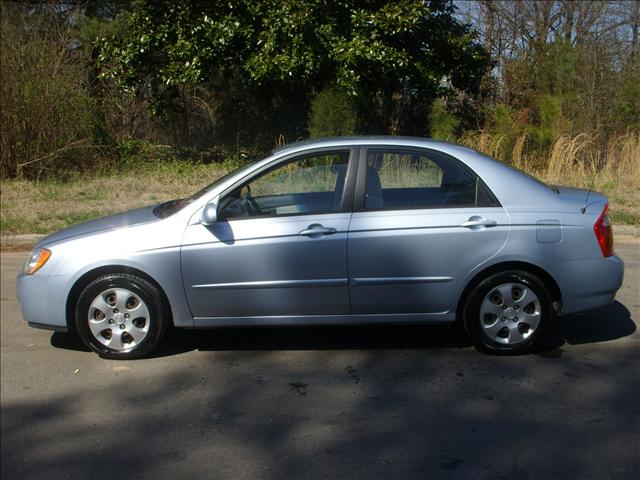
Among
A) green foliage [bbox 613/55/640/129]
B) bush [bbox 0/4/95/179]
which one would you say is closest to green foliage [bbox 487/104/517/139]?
green foliage [bbox 613/55/640/129]

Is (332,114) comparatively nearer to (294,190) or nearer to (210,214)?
(294,190)

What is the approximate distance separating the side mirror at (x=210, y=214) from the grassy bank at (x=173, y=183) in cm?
562

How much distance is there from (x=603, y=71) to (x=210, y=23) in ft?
27.5

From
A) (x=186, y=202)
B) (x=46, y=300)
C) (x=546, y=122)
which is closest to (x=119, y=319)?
(x=46, y=300)

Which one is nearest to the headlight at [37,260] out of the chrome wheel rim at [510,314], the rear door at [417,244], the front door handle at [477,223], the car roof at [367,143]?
the car roof at [367,143]

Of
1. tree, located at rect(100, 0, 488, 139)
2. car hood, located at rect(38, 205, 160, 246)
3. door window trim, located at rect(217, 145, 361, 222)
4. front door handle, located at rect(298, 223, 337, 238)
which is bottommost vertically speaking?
front door handle, located at rect(298, 223, 337, 238)

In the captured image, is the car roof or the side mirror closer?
the side mirror

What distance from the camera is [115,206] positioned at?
1158 cm

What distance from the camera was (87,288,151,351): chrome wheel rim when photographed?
528 cm

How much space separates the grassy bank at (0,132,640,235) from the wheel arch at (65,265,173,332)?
5087 mm

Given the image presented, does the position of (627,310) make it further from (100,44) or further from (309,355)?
(100,44)

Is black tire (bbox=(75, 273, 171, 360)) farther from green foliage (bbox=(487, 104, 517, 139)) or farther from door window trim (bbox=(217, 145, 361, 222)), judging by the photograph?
green foliage (bbox=(487, 104, 517, 139))

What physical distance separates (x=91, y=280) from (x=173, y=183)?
325 inches

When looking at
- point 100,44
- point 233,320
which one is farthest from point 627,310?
point 100,44
